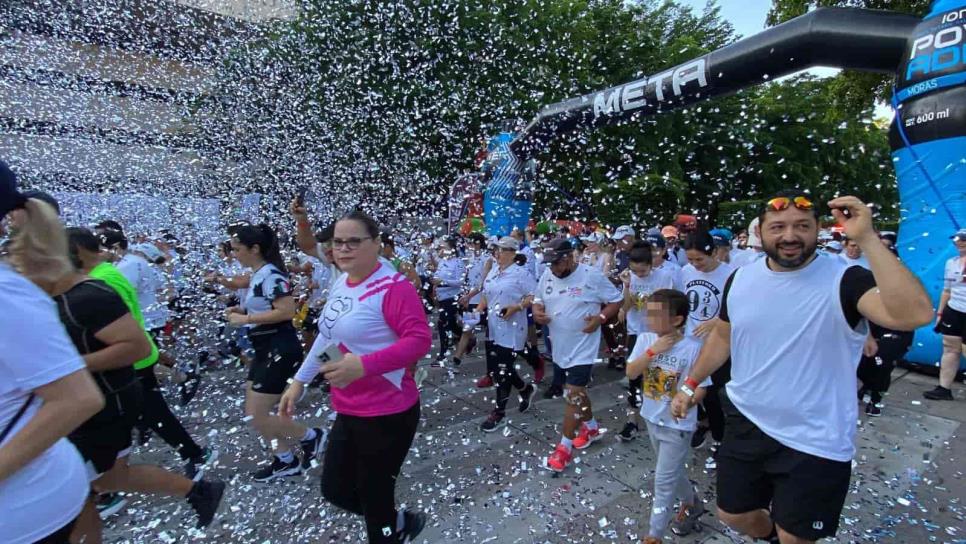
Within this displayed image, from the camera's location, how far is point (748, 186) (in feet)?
81.1

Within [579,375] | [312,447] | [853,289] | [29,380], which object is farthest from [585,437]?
[29,380]

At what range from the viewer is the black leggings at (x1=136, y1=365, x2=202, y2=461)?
3695 mm

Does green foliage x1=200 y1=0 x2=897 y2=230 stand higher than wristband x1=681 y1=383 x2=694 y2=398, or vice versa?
green foliage x1=200 y1=0 x2=897 y2=230

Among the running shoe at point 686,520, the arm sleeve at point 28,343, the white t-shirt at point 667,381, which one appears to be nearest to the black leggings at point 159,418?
the arm sleeve at point 28,343

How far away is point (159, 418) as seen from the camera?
146 inches

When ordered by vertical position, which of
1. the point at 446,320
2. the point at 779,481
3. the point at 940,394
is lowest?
the point at 940,394

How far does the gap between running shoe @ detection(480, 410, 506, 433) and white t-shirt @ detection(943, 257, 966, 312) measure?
206 inches

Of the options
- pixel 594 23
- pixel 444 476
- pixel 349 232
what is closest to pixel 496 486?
pixel 444 476

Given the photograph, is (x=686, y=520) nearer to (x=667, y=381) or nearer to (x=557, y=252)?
(x=667, y=381)

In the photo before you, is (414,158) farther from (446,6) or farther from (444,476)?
(444,476)

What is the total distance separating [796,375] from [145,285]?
18.8 ft

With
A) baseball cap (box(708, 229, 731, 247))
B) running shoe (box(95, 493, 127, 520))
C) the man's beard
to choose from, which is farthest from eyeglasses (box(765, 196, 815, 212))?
running shoe (box(95, 493, 127, 520))

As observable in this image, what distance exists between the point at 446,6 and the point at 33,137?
1069cm

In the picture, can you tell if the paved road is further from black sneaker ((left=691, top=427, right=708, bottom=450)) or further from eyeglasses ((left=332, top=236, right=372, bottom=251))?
eyeglasses ((left=332, top=236, right=372, bottom=251))
